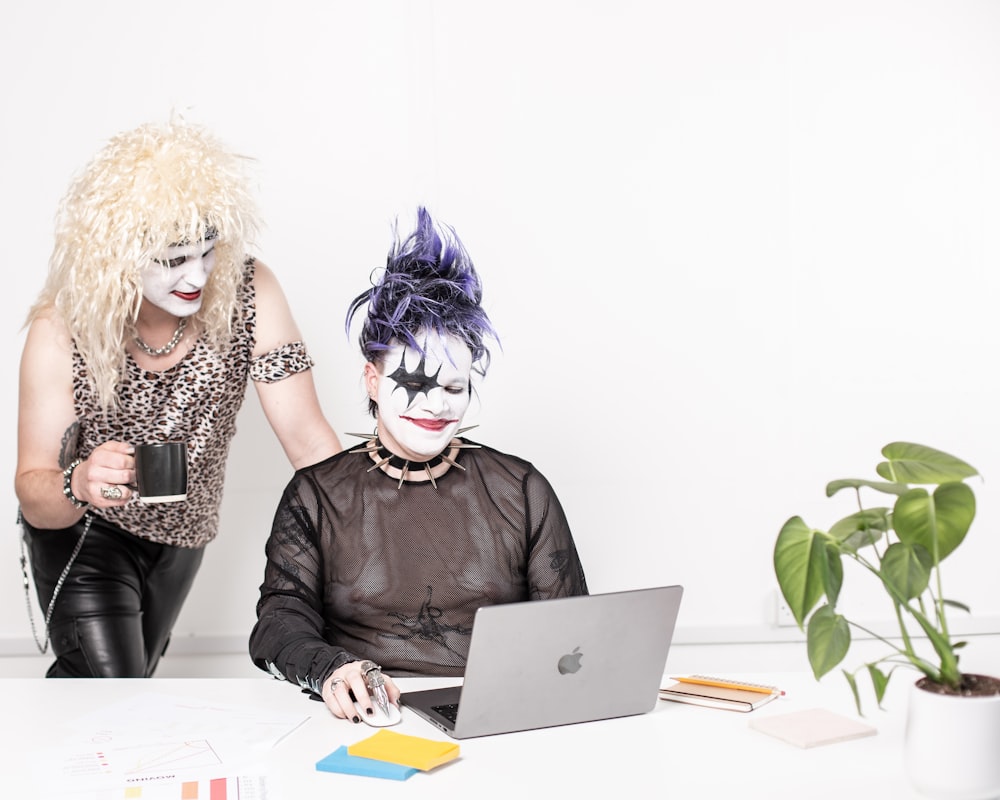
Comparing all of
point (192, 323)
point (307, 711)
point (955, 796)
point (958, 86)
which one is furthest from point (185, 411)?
point (958, 86)

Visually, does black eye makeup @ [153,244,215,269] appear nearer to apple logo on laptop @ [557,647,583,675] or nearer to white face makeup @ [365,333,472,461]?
white face makeup @ [365,333,472,461]

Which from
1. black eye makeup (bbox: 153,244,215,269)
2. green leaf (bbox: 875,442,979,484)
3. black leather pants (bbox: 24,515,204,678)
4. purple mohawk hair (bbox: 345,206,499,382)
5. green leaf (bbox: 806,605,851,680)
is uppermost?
black eye makeup (bbox: 153,244,215,269)

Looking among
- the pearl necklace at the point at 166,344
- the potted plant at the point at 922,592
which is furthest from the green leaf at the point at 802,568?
the pearl necklace at the point at 166,344

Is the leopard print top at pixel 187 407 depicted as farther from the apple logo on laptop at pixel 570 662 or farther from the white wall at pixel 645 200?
the apple logo on laptop at pixel 570 662

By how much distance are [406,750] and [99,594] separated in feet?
4.01

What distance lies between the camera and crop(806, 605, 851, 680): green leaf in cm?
127

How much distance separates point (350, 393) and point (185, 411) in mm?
783

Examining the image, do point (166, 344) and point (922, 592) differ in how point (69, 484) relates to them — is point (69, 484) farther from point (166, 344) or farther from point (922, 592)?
point (922, 592)

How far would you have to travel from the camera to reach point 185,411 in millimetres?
2422

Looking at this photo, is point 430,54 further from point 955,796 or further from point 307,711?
point 955,796

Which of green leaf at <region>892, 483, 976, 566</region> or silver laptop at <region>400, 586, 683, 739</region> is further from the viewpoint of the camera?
silver laptop at <region>400, 586, 683, 739</region>

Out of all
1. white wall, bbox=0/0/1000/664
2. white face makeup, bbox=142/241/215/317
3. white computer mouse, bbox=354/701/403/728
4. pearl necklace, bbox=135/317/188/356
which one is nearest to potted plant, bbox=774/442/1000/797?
white computer mouse, bbox=354/701/403/728

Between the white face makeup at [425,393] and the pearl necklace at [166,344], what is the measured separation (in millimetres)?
575

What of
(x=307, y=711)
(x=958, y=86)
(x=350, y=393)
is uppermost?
(x=958, y=86)
